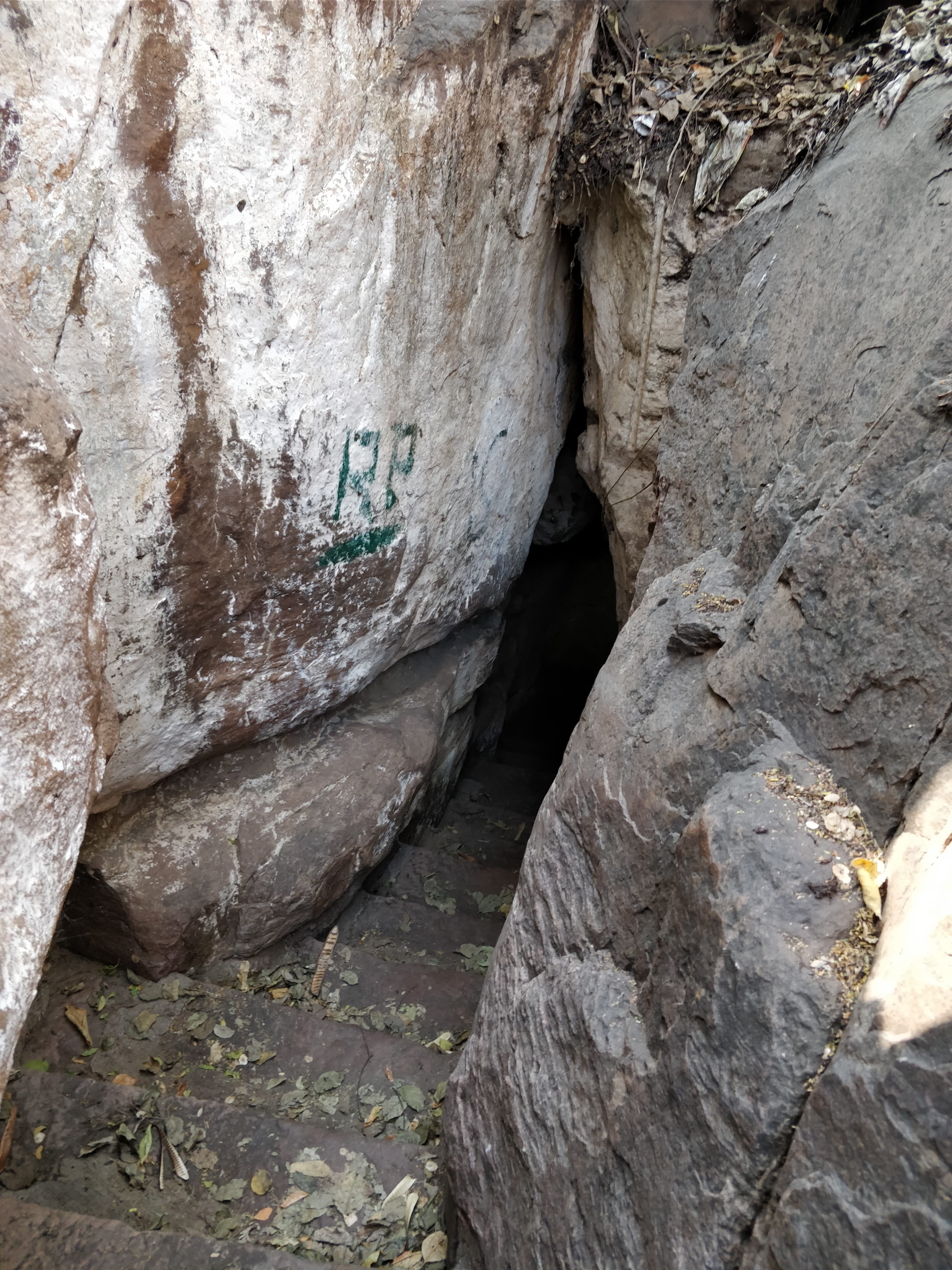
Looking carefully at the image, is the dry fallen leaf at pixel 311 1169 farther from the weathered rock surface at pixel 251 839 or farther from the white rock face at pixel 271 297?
the white rock face at pixel 271 297

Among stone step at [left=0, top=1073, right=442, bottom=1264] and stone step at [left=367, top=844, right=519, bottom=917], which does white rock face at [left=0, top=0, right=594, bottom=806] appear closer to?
stone step at [left=0, top=1073, right=442, bottom=1264]

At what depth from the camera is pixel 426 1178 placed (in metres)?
2.35

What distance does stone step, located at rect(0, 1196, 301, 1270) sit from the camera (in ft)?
6.34

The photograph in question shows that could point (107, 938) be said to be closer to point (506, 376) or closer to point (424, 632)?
point (424, 632)

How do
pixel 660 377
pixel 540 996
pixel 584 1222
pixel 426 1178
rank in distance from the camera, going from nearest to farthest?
1. pixel 584 1222
2. pixel 540 996
3. pixel 426 1178
4. pixel 660 377

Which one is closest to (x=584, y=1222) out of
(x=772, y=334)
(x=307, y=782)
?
(x=307, y=782)

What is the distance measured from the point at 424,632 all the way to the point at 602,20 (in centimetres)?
248

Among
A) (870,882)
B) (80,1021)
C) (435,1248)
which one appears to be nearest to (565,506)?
(80,1021)

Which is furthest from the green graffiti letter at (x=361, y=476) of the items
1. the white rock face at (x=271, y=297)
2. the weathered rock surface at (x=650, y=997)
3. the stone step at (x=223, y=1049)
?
the stone step at (x=223, y=1049)

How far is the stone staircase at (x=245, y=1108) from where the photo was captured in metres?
2.18

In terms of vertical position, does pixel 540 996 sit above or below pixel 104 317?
below

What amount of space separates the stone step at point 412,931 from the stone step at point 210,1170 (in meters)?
1.09

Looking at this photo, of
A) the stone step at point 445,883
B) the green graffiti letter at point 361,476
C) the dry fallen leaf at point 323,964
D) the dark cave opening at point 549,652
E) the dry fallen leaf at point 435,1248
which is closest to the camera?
the dry fallen leaf at point 435,1248

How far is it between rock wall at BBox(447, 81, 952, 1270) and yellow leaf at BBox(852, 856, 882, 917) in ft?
0.06
